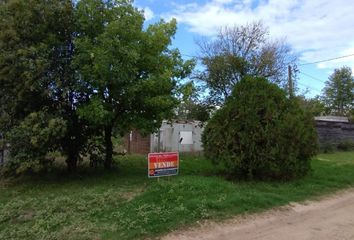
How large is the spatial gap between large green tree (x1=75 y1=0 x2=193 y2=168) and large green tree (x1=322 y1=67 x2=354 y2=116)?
57.2 metres

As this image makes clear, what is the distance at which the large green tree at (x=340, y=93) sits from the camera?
62250 millimetres

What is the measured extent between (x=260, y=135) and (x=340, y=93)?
58252 mm

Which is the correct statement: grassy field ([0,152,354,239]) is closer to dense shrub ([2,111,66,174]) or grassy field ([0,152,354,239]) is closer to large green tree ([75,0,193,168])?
dense shrub ([2,111,66,174])

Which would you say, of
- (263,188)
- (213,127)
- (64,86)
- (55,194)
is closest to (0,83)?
(64,86)

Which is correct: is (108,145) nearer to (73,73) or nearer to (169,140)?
(73,73)

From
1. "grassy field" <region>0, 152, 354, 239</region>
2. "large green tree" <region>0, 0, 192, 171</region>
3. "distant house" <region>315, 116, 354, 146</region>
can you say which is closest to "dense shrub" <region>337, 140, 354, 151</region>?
"distant house" <region>315, 116, 354, 146</region>

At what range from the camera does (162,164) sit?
935 cm

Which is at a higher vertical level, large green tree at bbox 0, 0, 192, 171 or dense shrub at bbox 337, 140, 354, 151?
large green tree at bbox 0, 0, 192, 171

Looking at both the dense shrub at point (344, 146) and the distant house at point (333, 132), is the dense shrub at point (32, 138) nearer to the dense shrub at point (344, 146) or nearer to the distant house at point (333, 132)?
the distant house at point (333, 132)

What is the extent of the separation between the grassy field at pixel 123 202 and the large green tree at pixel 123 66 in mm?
1805

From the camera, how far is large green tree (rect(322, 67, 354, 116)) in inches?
2451

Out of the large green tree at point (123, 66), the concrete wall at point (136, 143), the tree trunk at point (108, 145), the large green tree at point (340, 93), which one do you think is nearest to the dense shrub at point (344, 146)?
the concrete wall at point (136, 143)

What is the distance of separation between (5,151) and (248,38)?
55.7ft

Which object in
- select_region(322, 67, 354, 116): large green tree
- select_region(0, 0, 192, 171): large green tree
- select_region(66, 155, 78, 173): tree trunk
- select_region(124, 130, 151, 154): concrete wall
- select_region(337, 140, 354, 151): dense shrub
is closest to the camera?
select_region(0, 0, 192, 171): large green tree
